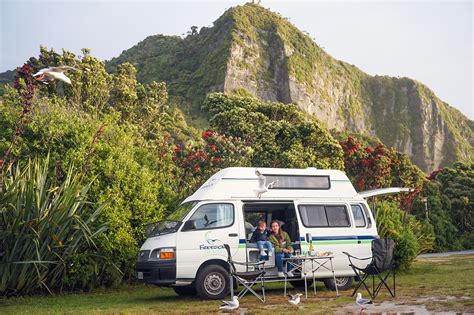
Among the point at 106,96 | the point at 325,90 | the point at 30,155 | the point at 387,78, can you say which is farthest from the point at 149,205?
the point at 387,78

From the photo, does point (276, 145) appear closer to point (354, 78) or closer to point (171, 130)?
point (171, 130)

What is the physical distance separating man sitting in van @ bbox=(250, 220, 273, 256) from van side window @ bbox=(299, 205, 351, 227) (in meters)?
1.00

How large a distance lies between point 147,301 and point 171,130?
38311mm

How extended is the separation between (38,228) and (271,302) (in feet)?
16.3

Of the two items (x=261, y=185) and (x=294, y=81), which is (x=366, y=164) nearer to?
(x=261, y=185)

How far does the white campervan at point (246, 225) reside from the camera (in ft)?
36.8

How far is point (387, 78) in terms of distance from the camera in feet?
450

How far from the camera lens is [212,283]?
37.4 ft

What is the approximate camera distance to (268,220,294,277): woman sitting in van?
1202cm

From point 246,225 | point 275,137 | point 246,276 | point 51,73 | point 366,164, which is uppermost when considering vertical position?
point 275,137

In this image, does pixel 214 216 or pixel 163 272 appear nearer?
pixel 163 272

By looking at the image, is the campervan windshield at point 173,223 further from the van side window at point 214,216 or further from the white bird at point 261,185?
the white bird at point 261,185

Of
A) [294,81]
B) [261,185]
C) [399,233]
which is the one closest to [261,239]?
[261,185]

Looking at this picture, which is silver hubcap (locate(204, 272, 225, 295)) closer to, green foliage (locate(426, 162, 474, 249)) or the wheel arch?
the wheel arch
